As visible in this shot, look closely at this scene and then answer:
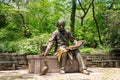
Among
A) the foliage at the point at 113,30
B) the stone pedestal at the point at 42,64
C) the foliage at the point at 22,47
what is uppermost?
the foliage at the point at 113,30

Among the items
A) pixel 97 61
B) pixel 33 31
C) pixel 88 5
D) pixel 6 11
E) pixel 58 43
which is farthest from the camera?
pixel 88 5

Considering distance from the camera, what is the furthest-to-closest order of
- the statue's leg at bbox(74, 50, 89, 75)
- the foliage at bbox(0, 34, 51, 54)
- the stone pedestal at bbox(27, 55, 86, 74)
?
the foliage at bbox(0, 34, 51, 54)
the stone pedestal at bbox(27, 55, 86, 74)
the statue's leg at bbox(74, 50, 89, 75)

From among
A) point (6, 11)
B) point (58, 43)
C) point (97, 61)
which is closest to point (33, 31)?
point (6, 11)

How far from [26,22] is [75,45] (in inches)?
342

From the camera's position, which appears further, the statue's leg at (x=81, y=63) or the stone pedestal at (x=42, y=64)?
the stone pedestal at (x=42, y=64)

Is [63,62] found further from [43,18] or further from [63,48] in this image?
[43,18]

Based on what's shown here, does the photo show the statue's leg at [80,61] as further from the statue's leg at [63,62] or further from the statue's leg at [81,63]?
the statue's leg at [63,62]

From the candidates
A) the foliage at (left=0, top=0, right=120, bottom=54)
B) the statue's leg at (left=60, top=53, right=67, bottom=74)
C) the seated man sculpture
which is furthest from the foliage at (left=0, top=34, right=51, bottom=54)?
the statue's leg at (left=60, top=53, right=67, bottom=74)

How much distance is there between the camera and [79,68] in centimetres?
938

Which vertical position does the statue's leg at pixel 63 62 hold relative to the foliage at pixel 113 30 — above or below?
below

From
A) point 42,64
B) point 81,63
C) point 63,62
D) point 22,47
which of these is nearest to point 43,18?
point 22,47

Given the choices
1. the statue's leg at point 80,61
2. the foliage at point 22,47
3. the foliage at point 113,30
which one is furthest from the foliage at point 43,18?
the statue's leg at point 80,61

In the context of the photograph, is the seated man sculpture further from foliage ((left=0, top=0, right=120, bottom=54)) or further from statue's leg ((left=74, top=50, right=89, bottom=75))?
foliage ((left=0, top=0, right=120, bottom=54))

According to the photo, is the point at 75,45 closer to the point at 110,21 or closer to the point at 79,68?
the point at 79,68
